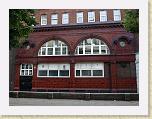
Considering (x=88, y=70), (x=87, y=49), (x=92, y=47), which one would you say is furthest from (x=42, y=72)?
(x=92, y=47)

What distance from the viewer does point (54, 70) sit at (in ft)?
29.0

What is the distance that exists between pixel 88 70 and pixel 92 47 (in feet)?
2.80

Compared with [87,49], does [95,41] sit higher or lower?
higher

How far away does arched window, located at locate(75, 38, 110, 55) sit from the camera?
8484 mm

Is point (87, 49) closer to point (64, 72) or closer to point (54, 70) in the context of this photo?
point (64, 72)

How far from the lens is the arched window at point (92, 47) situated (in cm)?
848

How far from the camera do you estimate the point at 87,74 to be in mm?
8492

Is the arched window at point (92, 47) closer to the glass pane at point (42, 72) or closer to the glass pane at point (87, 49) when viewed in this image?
the glass pane at point (87, 49)

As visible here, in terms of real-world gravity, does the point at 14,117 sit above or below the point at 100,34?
below

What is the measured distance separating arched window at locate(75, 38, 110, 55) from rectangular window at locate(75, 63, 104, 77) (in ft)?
1.18

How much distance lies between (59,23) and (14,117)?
→ 3965mm

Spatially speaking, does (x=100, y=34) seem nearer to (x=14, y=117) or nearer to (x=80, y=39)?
(x=80, y=39)
